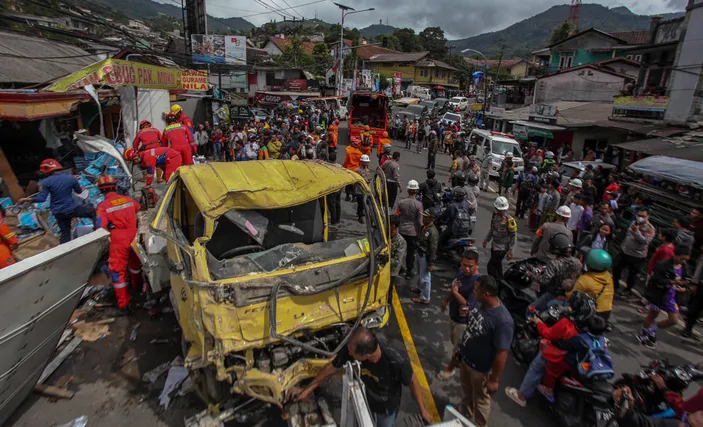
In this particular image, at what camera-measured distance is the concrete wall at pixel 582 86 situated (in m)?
27.1

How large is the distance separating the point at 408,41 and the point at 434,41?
579cm

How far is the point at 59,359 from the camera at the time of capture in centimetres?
441

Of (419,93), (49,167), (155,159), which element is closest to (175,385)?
(49,167)

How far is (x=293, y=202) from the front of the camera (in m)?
3.83

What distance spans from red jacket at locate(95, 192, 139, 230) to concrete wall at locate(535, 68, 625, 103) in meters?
30.2

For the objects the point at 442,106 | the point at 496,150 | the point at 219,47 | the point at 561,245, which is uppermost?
the point at 219,47

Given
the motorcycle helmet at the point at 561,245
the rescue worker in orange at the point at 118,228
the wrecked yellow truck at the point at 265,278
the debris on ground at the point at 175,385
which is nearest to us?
the wrecked yellow truck at the point at 265,278

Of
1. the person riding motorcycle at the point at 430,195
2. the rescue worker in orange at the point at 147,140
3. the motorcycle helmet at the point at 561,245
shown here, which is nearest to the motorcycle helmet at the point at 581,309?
the motorcycle helmet at the point at 561,245

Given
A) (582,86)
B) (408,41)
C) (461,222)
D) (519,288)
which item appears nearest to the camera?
(519,288)

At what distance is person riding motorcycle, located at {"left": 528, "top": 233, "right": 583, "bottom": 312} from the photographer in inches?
182

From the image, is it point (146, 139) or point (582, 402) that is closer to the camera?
point (582, 402)

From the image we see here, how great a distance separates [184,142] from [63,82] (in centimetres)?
269

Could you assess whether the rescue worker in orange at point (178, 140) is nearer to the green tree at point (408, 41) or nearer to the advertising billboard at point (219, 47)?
the advertising billboard at point (219, 47)

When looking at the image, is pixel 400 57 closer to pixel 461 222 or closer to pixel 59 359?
pixel 461 222
